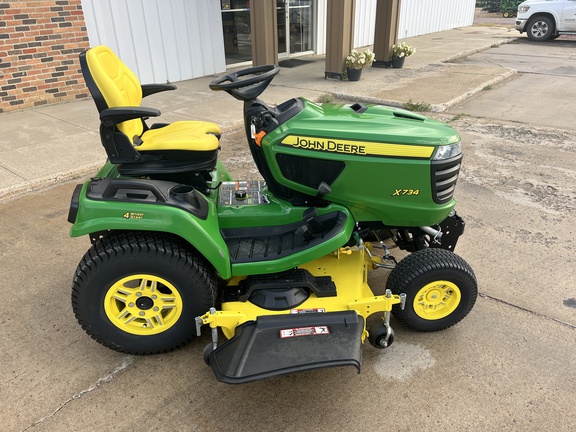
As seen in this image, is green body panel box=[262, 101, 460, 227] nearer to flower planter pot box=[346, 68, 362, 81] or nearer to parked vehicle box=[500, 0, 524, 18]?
flower planter pot box=[346, 68, 362, 81]

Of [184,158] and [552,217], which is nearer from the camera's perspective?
[184,158]

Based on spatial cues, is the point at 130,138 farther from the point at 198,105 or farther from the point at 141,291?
the point at 198,105

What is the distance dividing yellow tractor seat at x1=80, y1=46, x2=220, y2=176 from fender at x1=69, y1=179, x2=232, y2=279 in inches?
12.0

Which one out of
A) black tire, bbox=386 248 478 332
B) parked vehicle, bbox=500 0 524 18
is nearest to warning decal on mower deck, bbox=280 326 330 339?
black tire, bbox=386 248 478 332

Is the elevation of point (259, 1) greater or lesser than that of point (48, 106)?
greater

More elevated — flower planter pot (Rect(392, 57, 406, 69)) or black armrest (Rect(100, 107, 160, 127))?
black armrest (Rect(100, 107, 160, 127))

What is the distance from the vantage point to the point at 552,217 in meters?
3.87

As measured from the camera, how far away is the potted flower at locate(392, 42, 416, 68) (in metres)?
9.57

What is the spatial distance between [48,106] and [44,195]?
10.5 feet

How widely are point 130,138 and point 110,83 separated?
12.7 inches

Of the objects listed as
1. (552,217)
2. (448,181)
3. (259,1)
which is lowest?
A: (552,217)

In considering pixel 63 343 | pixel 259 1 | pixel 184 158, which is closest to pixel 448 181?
pixel 184 158

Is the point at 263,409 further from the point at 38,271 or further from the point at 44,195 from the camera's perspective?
the point at 44,195

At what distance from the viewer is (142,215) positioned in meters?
2.23
